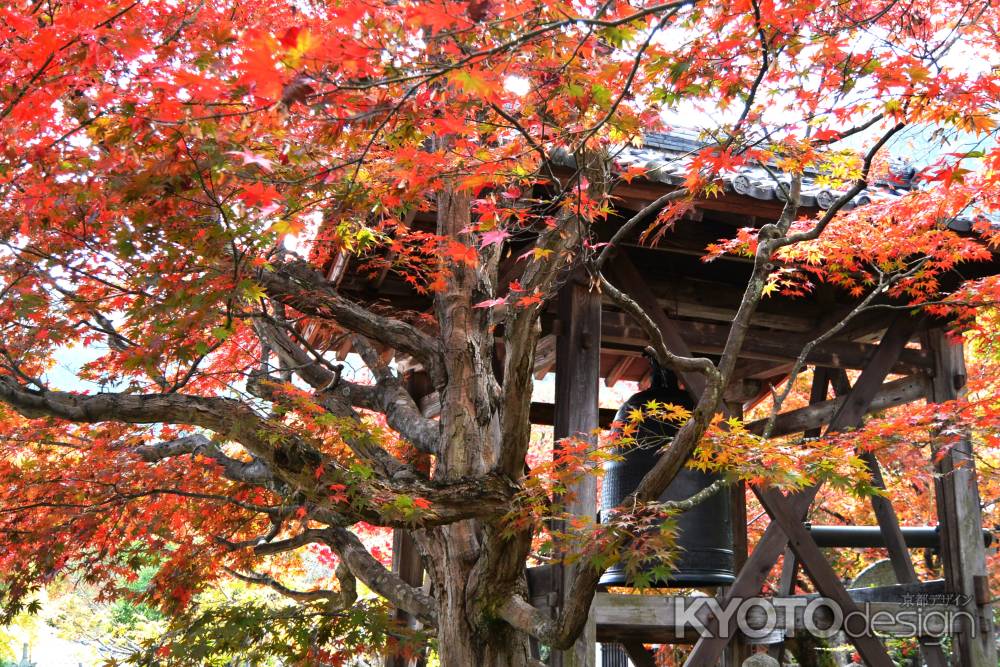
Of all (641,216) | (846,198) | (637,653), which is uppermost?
(641,216)

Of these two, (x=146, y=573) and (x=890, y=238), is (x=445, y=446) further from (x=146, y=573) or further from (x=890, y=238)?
(x=146, y=573)

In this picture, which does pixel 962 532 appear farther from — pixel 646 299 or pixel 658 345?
pixel 658 345

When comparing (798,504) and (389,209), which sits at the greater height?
(389,209)

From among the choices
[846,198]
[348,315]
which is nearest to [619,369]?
[348,315]

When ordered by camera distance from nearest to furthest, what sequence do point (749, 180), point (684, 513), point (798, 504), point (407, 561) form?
1. point (749, 180)
2. point (684, 513)
3. point (798, 504)
4. point (407, 561)

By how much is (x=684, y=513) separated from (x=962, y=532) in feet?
8.10

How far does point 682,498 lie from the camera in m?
5.92

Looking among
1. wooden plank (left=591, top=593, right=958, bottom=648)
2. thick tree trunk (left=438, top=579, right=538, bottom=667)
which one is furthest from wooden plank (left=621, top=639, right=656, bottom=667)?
thick tree trunk (left=438, top=579, right=538, bottom=667)

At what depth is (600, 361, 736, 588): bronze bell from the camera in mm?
5852

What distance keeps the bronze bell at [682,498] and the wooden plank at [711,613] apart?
0.15 metres

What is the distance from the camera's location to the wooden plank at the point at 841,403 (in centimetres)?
741

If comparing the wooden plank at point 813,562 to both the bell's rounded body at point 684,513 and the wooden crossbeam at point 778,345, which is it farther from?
the wooden crossbeam at point 778,345

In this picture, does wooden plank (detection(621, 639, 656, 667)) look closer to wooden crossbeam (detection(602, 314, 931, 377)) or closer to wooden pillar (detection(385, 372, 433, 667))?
wooden pillar (detection(385, 372, 433, 667))

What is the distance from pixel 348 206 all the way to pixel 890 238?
350cm
